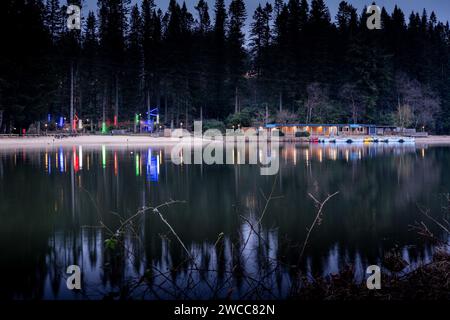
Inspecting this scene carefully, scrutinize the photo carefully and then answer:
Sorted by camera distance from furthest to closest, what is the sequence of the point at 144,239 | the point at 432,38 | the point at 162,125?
the point at 432,38
the point at 162,125
the point at 144,239

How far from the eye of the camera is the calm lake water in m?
6.92

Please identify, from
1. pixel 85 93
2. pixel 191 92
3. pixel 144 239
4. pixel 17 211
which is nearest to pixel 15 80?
pixel 85 93

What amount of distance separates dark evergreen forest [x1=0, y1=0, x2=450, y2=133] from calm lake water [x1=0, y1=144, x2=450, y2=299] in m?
52.1

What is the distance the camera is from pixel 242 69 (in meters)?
82.6

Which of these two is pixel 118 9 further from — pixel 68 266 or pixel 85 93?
pixel 68 266

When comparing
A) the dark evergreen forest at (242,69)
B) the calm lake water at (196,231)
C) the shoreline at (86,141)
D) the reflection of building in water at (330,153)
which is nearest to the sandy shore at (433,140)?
the dark evergreen forest at (242,69)

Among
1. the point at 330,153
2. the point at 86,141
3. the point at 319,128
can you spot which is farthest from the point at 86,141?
the point at 319,128

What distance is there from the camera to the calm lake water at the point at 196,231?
692 cm

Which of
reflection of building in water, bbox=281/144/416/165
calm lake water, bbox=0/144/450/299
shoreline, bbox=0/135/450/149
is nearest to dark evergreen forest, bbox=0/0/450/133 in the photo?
shoreline, bbox=0/135/450/149

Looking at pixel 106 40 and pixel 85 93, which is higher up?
pixel 106 40

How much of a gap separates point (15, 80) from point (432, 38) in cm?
8041

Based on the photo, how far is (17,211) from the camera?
41.8 feet

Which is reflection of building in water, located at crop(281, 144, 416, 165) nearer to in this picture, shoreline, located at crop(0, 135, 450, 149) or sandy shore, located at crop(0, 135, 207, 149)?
shoreline, located at crop(0, 135, 450, 149)
